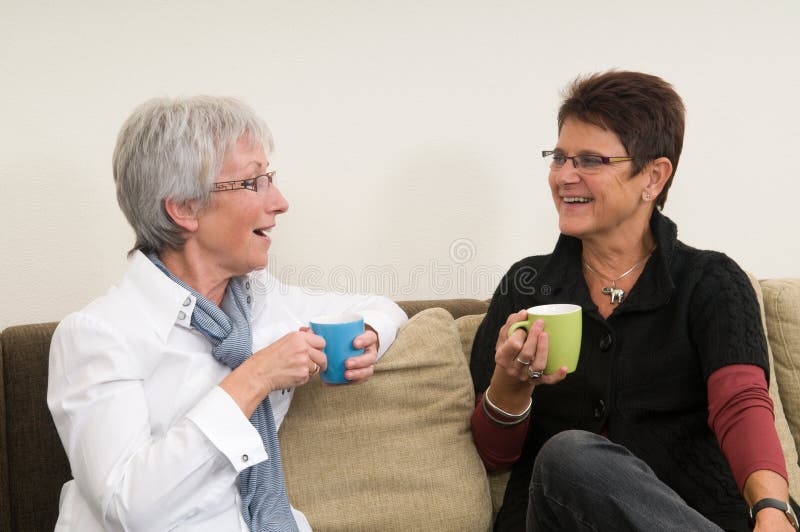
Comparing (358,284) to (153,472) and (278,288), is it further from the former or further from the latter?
(153,472)

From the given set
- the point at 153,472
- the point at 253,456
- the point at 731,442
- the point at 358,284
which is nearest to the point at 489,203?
the point at 358,284

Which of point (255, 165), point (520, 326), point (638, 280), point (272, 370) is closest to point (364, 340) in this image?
point (272, 370)

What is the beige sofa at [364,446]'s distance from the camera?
1.61m

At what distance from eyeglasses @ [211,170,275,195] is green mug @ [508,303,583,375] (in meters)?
0.56

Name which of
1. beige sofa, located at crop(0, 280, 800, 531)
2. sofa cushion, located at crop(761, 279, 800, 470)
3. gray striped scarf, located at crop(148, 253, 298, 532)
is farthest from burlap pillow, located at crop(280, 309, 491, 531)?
sofa cushion, located at crop(761, 279, 800, 470)

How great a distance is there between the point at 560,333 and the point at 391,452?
0.49 m

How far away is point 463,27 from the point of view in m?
2.20

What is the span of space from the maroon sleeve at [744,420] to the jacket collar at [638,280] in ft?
0.74

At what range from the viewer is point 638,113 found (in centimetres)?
168

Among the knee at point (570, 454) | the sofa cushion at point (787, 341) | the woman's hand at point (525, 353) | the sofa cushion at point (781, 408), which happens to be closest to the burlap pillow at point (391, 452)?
the woman's hand at point (525, 353)

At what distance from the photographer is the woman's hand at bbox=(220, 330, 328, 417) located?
133cm

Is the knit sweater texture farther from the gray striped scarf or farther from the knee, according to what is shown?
the gray striped scarf

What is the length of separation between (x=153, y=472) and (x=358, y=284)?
1001 millimetres

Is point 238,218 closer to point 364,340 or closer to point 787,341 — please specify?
point 364,340
